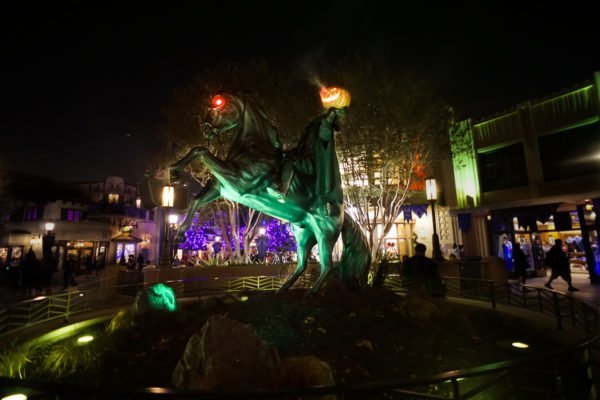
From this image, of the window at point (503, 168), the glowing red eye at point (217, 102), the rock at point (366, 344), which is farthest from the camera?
the window at point (503, 168)

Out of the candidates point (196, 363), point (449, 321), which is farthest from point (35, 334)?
point (449, 321)

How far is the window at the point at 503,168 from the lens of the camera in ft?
55.3

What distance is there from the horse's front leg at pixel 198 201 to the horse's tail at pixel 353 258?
237 cm

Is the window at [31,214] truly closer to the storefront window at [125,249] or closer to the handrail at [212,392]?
the storefront window at [125,249]

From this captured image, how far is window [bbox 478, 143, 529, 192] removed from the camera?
16859 millimetres

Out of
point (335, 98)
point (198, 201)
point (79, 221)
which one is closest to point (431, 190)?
point (335, 98)

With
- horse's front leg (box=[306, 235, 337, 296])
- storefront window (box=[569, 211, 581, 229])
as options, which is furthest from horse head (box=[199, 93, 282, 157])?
storefront window (box=[569, 211, 581, 229])

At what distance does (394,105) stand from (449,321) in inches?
362

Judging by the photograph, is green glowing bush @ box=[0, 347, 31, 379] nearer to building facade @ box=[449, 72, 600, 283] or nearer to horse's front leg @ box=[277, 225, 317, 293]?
horse's front leg @ box=[277, 225, 317, 293]

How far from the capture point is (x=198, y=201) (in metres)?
5.02

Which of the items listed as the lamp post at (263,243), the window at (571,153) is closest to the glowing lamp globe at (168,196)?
the lamp post at (263,243)

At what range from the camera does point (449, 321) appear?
5367mm

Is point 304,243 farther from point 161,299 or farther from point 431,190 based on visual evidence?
point 431,190

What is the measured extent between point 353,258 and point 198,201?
9.32ft
